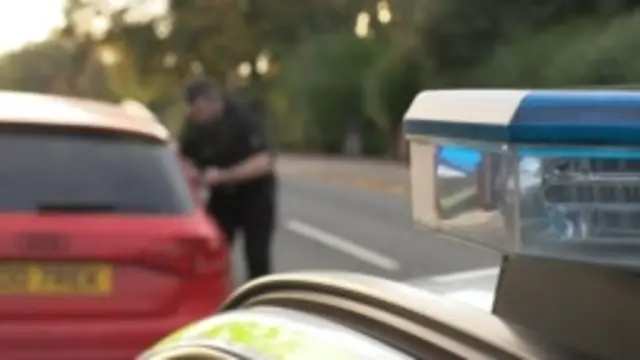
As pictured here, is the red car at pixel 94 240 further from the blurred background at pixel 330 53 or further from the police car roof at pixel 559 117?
the blurred background at pixel 330 53

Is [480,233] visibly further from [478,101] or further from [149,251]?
[149,251]

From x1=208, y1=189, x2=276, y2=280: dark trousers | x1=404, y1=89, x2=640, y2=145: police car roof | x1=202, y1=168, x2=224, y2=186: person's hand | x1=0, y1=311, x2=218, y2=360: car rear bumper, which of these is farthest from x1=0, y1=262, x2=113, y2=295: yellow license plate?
x1=404, y1=89, x2=640, y2=145: police car roof

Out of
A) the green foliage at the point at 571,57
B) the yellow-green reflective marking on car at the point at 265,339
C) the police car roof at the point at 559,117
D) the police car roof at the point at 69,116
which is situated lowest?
the green foliage at the point at 571,57

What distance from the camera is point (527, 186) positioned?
200cm

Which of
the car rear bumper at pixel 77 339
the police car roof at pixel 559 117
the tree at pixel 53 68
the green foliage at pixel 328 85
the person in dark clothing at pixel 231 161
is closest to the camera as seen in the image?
the police car roof at pixel 559 117

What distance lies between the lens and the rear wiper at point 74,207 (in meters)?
6.76

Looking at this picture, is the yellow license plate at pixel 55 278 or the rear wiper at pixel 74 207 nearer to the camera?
the yellow license plate at pixel 55 278

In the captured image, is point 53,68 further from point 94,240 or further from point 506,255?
point 506,255

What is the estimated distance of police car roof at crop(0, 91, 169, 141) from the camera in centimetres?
692

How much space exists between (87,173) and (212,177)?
2.38 metres

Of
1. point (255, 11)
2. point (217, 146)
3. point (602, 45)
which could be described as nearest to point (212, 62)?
point (255, 11)

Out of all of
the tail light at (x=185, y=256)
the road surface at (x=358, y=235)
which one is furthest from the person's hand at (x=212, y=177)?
the tail light at (x=185, y=256)

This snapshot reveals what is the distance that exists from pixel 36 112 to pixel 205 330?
4.53 metres

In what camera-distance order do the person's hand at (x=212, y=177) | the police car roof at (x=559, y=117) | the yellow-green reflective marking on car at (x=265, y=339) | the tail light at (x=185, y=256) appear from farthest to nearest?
the person's hand at (x=212, y=177) → the tail light at (x=185, y=256) → the yellow-green reflective marking on car at (x=265, y=339) → the police car roof at (x=559, y=117)
